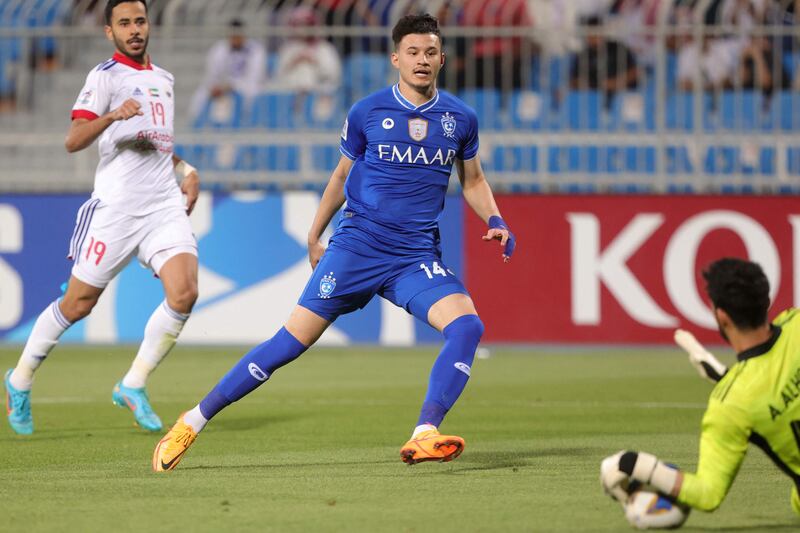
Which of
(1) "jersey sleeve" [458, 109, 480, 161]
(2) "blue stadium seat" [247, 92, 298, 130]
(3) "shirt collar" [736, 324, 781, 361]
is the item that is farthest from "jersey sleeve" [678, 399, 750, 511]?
(2) "blue stadium seat" [247, 92, 298, 130]

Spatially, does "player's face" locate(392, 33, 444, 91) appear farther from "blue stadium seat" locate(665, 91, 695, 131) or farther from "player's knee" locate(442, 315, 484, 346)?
"blue stadium seat" locate(665, 91, 695, 131)

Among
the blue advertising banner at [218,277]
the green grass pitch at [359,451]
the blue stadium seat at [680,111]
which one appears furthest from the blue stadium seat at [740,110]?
the blue advertising banner at [218,277]

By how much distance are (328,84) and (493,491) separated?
895 centimetres

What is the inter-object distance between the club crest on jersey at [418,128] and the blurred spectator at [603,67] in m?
7.49

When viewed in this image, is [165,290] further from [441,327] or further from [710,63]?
[710,63]

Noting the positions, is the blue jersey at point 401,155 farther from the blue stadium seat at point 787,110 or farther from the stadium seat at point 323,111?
the blue stadium seat at point 787,110

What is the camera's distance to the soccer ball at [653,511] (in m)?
5.39

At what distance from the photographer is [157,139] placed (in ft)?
29.2

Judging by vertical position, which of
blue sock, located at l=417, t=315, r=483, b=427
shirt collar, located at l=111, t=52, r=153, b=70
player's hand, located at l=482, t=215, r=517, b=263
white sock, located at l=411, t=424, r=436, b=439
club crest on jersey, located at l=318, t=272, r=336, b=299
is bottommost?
white sock, located at l=411, t=424, r=436, b=439

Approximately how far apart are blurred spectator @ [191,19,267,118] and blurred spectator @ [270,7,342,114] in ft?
0.89

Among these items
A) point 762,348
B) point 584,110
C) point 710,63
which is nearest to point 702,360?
point 762,348

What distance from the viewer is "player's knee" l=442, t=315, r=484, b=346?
23.5 ft

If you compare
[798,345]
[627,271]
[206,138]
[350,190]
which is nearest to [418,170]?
[350,190]

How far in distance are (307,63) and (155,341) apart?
698 cm
